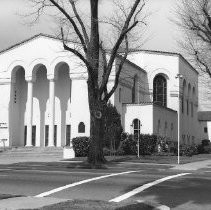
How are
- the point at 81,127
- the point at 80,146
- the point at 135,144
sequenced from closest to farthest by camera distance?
1. the point at 80,146
2. the point at 135,144
3. the point at 81,127

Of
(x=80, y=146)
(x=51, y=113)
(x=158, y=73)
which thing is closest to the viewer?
(x=80, y=146)

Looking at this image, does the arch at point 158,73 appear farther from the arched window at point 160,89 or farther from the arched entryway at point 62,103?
the arched entryway at point 62,103

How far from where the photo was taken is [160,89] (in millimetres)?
54938

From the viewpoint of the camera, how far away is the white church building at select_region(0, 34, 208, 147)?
150ft

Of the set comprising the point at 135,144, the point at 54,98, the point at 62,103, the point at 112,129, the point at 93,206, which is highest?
the point at 54,98

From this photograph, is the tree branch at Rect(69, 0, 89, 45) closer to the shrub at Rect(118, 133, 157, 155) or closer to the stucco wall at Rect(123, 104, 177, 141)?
the shrub at Rect(118, 133, 157, 155)

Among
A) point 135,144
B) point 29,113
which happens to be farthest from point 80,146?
point 29,113

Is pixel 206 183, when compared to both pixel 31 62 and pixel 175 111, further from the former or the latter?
pixel 175 111

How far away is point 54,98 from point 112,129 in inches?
358

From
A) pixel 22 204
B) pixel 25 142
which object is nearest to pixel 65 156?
pixel 25 142

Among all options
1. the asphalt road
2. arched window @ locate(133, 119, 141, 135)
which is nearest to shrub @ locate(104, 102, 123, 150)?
arched window @ locate(133, 119, 141, 135)

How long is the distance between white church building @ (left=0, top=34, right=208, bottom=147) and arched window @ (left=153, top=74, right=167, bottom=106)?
759 mm

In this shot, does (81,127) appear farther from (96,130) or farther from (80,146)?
(96,130)

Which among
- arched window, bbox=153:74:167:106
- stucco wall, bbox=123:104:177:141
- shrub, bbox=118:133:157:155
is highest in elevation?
arched window, bbox=153:74:167:106
